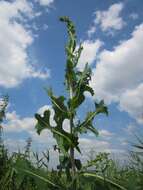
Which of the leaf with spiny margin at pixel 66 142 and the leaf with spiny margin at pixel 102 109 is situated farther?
the leaf with spiny margin at pixel 102 109

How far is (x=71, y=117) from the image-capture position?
14.5ft

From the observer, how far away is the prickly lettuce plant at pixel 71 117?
419cm

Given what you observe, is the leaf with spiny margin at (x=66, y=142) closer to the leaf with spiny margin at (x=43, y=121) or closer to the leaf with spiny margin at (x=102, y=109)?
the leaf with spiny margin at (x=43, y=121)

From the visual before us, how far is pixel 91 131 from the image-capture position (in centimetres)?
449

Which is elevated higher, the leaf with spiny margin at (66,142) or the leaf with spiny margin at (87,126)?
the leaf with spiny margin at (87,126)

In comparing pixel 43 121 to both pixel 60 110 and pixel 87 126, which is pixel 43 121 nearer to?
pixel 60 110

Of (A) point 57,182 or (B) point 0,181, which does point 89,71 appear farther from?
(B) point 0,181

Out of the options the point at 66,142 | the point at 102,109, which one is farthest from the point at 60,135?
the point at 102,109

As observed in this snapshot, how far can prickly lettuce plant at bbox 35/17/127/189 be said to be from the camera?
4.19 meters

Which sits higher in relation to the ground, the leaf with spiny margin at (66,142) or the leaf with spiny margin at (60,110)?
the leaf with spiny margin at (60,110)

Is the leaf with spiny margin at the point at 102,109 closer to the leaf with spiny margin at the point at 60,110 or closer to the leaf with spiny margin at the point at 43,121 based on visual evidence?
the leaf with spiny margin at the point at 60,110

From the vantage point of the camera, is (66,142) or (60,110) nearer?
(66,142)

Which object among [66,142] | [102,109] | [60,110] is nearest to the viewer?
[66,142]

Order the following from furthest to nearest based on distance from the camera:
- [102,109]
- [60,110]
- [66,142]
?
[102,109], [60,110], [66,142]
